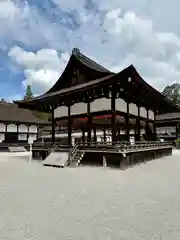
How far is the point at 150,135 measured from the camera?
2314 cm

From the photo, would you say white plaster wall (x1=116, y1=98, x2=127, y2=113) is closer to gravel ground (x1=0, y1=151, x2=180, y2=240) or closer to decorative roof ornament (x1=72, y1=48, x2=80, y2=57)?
decorative roof ornament (x1=72, y1=48, x2=80, y2=57)

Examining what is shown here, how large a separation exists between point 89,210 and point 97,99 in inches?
450

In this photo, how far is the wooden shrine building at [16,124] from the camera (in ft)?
106

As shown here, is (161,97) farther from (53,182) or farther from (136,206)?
(136,206)

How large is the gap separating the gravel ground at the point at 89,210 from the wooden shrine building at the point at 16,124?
2448 cm

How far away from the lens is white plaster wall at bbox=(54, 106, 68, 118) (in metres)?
18.9

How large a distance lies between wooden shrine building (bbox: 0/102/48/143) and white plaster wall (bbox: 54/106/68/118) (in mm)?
13751

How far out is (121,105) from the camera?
16641 millimetres

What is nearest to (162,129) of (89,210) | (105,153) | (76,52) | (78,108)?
(76,52)

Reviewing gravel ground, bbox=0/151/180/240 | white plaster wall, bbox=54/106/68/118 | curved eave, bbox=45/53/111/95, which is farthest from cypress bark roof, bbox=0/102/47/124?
gravel ground, bbox=0/151/180/240

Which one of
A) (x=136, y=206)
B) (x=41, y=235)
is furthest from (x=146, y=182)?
(x=41, y=235)

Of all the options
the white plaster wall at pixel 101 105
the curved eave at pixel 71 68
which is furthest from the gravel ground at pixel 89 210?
the curved eave at pixel 71 68

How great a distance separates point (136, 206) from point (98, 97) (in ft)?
36.2

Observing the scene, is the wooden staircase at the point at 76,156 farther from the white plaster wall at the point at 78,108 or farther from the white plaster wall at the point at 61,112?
the white plaster wall at the point at 61,112
